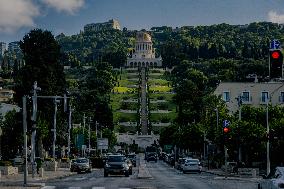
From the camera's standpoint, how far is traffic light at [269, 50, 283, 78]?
17891 mm

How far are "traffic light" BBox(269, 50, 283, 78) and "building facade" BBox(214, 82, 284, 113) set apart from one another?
283 feet

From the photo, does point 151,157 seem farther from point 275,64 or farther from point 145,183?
point 275,64

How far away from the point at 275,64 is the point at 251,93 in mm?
88705

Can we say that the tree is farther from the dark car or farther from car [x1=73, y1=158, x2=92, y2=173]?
the dark car

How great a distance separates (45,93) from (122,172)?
24747 millimetres

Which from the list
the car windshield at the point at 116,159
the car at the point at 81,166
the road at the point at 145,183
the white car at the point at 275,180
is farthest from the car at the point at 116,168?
the white car at the point at 275,180

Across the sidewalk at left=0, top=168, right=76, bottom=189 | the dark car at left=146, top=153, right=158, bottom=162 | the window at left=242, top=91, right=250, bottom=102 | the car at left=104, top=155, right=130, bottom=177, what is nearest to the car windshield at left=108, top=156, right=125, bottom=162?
the car at left=104, top=155, right=130, bottom=177

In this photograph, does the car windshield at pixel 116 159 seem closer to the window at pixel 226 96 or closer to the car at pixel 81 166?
the car at pixel 81 166

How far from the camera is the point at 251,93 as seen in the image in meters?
106

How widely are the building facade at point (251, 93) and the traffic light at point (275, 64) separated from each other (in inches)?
3390

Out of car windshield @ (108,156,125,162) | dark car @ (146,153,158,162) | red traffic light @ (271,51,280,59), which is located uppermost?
red traffic light @ (271,51,280,59)

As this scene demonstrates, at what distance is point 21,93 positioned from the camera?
249 ft

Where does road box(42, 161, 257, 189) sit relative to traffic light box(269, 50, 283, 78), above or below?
below

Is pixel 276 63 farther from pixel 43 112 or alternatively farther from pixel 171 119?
pixel 171 119
